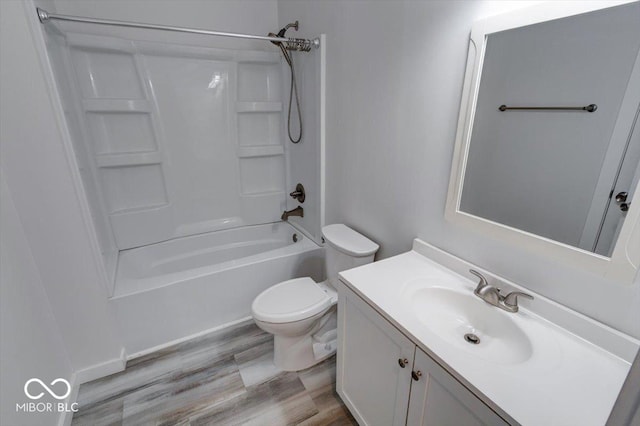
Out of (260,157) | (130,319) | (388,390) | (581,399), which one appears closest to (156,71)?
(260,157)

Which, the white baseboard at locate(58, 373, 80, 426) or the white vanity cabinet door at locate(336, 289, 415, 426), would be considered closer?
the white vanity cabinet door at locate(336, 289, 415, 426)

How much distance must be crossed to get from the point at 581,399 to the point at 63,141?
205 cm

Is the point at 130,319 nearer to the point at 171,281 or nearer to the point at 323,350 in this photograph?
the point at 171,281

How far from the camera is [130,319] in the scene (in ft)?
5.65

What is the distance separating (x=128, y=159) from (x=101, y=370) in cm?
142

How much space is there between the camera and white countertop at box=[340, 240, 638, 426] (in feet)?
2.19

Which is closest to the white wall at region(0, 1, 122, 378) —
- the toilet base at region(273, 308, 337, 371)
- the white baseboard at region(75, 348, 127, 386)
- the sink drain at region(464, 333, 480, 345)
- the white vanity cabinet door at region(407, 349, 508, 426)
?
the white baseboard at region(75, 348, 127, 386)

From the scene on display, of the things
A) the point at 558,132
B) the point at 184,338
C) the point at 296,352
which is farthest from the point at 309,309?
the point at 558,132

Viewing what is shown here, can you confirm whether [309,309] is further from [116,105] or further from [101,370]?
[116,105]

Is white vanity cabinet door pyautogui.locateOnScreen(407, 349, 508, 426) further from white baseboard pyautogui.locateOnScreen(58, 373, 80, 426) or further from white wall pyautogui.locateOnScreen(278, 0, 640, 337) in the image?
white baseboard pyautogui.locateOnScreen(58, 373, 80, 426)

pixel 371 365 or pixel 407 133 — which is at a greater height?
pixel 407 133

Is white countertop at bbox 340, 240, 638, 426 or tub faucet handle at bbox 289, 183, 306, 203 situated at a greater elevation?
tub faucet handle at bbox 289, 183, 306, 203

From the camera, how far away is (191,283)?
185 cm

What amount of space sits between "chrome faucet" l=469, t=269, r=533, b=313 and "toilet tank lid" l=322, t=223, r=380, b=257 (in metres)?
0.62
